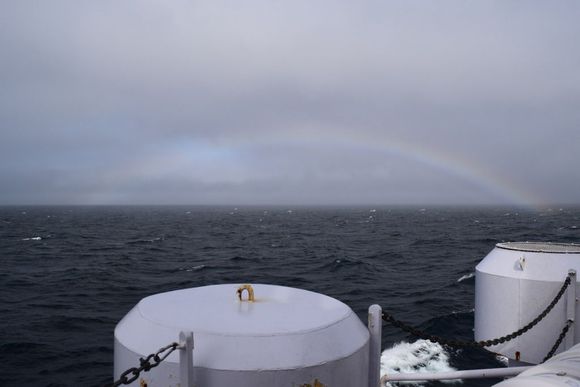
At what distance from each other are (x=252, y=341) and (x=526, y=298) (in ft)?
15.3

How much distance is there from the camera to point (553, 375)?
7.84 feet

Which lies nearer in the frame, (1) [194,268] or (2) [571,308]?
(2) [571,308]

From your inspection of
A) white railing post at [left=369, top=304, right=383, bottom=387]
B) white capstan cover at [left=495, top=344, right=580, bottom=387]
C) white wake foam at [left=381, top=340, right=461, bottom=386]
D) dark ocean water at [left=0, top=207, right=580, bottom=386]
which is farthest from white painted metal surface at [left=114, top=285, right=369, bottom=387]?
dark ocean water at [left=0, top=207, right=580, bottom=386]

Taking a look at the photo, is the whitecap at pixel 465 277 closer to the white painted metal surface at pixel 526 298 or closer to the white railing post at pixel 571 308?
the white painted metal surface at pixel 526 298

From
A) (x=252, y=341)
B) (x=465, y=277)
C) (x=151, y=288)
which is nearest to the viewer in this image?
(x=252, y=341)

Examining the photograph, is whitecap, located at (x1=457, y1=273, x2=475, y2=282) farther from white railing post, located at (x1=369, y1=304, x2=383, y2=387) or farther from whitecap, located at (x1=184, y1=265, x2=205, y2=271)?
white railing post, located at (x1=369, y1=304, x2=383, y2=387)

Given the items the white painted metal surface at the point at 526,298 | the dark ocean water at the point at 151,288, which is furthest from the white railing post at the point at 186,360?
the dark ocean water at the point at 151,288

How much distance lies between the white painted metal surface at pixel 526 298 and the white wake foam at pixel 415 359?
364cm

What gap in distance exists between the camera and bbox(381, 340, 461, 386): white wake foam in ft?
31.8

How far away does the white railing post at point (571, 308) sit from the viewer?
18.6 feet

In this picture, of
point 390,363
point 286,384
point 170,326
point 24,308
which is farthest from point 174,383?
→ point 24,308

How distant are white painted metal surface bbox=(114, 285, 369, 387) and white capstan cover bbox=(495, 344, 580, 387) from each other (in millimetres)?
1090

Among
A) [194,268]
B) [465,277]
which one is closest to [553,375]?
[465,277]

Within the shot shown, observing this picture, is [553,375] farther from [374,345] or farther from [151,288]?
[151,288]
